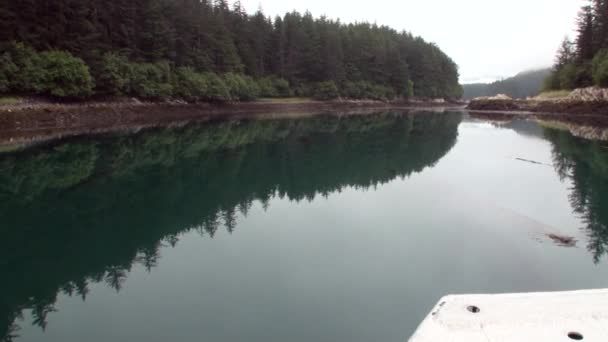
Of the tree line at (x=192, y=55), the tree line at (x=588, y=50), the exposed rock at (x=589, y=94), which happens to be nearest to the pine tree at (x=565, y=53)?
the tree line at (x=588, y=50)

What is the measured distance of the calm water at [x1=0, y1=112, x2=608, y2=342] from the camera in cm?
664

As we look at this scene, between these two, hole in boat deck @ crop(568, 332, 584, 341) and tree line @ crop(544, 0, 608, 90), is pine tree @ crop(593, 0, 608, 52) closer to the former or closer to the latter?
tree line @ crop(544, 0, 608, 90)

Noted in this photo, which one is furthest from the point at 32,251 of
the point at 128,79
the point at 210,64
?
the point at 210,64

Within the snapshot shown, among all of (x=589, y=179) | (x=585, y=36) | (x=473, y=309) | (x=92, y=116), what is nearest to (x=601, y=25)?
(x=585, y=36)

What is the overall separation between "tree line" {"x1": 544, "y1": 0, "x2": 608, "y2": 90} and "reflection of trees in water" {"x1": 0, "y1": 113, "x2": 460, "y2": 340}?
37898 mm

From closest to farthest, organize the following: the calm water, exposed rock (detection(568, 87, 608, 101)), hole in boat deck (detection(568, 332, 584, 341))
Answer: hole in boat deck (detection(568, 332, 584, 341)), the calm water, exposed rock (detection(568, 87, 608, 101))

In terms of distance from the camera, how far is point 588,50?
5953 centimetres

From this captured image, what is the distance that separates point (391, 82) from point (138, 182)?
320 ft

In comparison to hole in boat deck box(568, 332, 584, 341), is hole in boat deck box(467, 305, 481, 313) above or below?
below

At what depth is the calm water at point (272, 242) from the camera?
6645 mm

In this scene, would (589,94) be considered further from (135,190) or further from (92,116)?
(92,116)

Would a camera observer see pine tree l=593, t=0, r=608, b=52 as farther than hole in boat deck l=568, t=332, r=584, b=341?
Yes

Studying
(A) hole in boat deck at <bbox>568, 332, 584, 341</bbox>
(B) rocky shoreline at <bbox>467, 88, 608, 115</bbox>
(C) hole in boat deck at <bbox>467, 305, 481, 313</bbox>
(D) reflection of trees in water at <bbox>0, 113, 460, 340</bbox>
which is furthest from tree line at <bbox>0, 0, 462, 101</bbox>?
(A) hole in boat deck at <bbox>568, 332, 584, 341</bbox>

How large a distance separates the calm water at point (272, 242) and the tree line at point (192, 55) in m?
18.8
